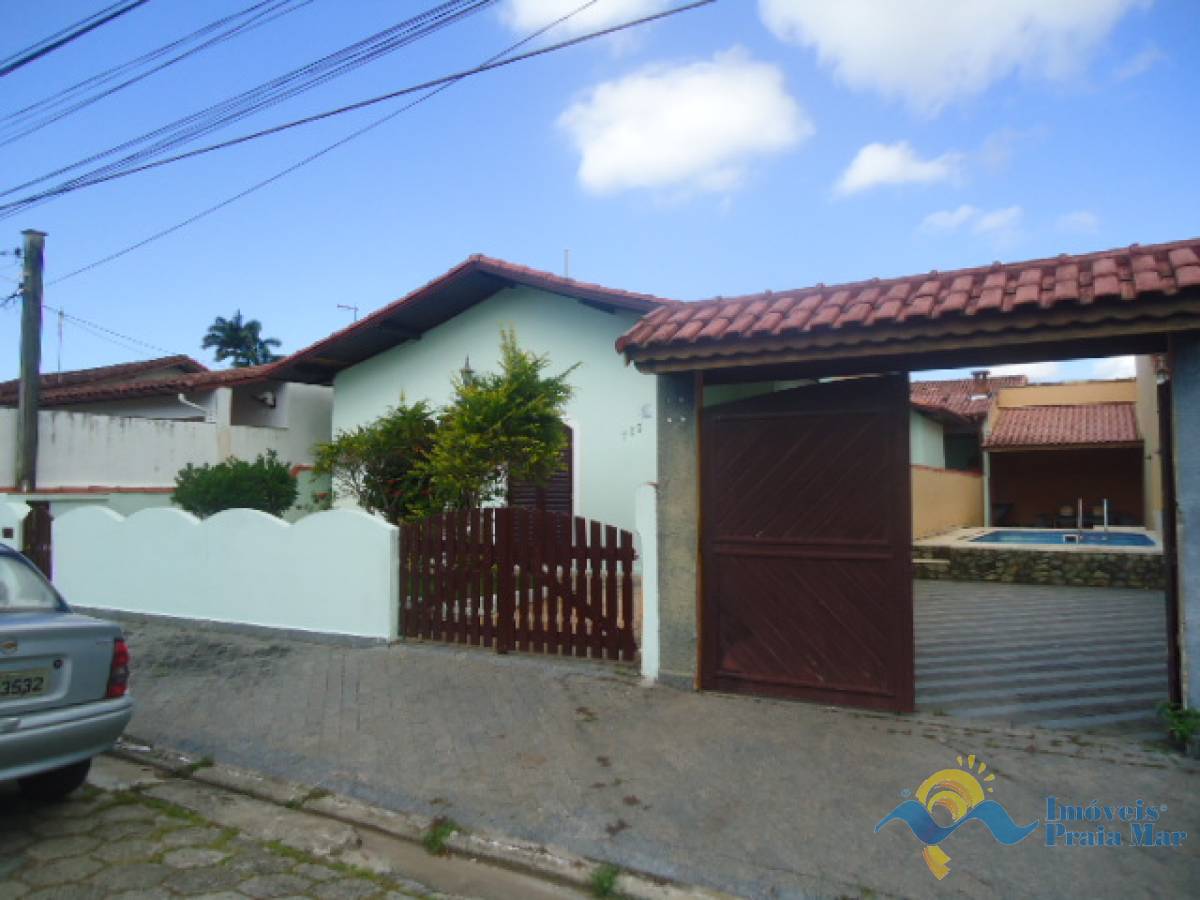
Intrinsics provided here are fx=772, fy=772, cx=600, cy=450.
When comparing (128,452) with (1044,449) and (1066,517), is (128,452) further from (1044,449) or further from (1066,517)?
(1066,517)

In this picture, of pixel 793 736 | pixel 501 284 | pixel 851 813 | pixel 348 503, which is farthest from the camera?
pixel 348 503

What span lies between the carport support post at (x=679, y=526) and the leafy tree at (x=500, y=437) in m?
2.75

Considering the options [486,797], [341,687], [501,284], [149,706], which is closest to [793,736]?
[486,797]

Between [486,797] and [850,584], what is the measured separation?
2.87 m

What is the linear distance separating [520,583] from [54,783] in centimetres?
370

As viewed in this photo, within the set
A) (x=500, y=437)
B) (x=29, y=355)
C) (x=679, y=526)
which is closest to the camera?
(x=679, y=526)

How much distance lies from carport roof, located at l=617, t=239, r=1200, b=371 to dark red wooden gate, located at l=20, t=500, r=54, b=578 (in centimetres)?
946

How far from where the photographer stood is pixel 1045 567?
12.2m

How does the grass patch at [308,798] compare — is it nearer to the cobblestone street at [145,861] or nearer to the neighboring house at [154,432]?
the cobblestone street at [145,861]

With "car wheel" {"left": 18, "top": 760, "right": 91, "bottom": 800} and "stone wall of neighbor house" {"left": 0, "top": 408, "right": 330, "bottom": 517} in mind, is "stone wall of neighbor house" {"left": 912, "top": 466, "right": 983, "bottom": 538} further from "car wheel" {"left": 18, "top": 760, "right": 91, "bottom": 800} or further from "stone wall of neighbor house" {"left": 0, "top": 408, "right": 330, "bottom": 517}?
"car wheel" {"left": 18, "top": 760, "right": 91, "bottom": 800}

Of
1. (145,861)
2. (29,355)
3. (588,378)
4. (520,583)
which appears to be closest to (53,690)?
(145,861)

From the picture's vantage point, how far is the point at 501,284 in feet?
40.9

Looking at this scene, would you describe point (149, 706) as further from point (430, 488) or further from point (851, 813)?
point (851, 813)

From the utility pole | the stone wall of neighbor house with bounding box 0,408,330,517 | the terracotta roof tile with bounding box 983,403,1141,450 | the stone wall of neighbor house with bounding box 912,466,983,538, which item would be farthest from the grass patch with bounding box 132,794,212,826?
the terracotta roof tile with bounding box 983,403,1141,450
